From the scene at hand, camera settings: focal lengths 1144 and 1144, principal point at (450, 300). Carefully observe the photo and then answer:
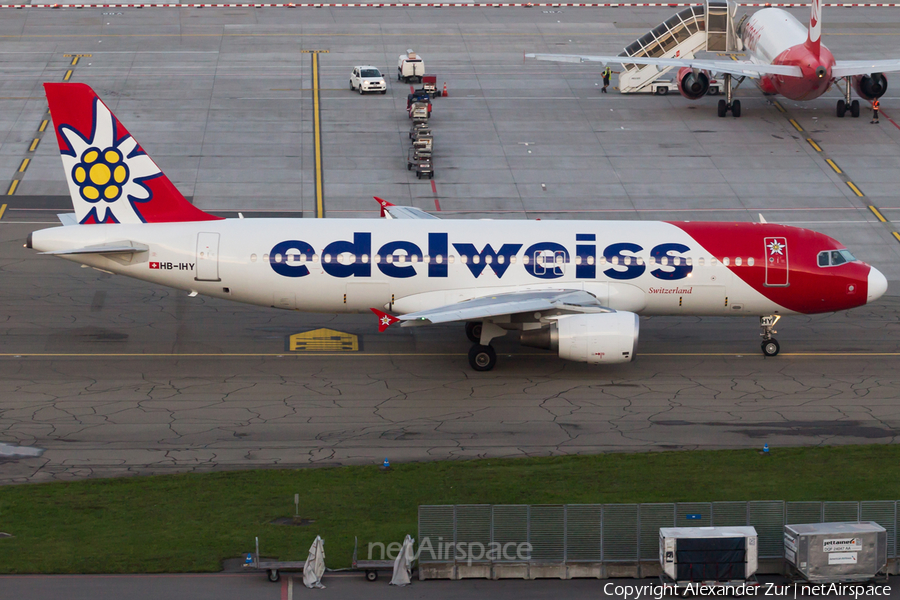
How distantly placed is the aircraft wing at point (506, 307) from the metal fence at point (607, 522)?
1088 centimetres

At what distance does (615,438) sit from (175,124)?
43.0 m

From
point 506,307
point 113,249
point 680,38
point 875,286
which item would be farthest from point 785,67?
point 113,249

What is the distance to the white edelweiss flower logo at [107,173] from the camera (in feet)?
131

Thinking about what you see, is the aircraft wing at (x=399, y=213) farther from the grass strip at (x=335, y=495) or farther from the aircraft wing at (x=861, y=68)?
the aircraft wing at (x=861, y=68)

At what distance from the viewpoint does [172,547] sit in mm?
27375

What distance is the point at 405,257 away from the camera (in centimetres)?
4022

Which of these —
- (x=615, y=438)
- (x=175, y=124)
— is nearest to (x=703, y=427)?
(x=615, y=438)

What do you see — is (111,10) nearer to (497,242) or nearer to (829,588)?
(497,242)

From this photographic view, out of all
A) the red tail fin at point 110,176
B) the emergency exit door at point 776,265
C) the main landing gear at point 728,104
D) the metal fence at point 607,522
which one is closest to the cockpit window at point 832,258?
the emergency exit door at point 776,265

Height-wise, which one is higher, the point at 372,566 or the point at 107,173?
the point at 107,173

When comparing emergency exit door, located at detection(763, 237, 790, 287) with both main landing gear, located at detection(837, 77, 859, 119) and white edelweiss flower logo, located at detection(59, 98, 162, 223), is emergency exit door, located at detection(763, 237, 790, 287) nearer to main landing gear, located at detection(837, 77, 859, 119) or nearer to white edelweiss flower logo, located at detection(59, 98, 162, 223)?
white edelweiss flower logo, located at detection(59, 98, 162, 223)

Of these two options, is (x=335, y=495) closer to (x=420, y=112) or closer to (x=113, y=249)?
(x=113, y=249)

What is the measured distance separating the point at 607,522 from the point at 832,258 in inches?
749

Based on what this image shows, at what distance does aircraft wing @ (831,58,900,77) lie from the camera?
226 feet
